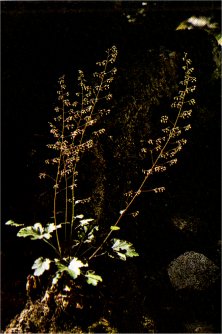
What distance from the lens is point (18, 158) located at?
10.8ft

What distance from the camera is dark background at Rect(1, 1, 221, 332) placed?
3.18 meters

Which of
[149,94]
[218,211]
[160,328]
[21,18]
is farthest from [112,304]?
[21,18]

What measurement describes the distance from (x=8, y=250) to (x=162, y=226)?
1796 mm

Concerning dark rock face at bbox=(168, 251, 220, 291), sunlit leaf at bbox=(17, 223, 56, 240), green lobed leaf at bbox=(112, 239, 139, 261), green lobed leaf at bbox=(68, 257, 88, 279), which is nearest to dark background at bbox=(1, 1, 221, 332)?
sunlit leaf at bbox=(17, 223, 56, 240)

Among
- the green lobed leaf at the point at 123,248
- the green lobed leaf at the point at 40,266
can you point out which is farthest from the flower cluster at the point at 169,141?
the green lobed leaf at the point at 40,266

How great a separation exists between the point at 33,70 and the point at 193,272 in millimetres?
2743

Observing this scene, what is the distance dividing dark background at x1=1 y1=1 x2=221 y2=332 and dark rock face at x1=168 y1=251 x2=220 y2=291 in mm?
1542

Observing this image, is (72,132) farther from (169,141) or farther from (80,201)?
(169,141)

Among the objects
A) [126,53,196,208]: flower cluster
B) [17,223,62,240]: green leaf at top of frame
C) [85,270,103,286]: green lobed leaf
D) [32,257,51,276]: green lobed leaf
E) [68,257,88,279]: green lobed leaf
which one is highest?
[126,53,196,208]: flower cluster

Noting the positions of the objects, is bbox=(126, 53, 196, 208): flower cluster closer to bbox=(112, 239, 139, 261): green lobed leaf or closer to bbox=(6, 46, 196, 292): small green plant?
bbox=(6, 46, 196, 292): small green plant

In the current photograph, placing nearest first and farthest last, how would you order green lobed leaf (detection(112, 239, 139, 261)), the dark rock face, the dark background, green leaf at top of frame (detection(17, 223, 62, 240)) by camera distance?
green leaf at top of frame (detection(17, 223, 62, 240)) < green lobed leaf (detection(112, 239, 139, 261)) < the dark background < the dark rock face

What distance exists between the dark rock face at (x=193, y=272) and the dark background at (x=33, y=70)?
1.54 m

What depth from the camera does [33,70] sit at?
11.3 feet

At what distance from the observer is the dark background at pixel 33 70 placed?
3184mm
